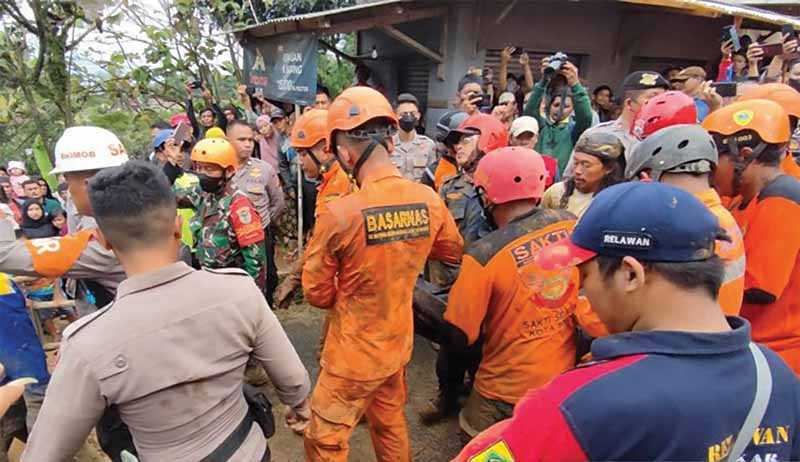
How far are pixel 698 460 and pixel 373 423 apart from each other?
194 centimetres

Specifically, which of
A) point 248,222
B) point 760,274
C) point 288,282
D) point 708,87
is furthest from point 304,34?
point 760,274

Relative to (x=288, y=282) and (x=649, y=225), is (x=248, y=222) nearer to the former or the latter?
(x=288, y=282)

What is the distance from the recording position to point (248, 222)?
11.0 feet

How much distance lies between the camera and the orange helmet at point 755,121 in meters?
2.16

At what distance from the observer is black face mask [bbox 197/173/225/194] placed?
10.9 ft

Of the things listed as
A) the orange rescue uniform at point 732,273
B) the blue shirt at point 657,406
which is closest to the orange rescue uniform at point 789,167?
the orange rescue uniform at point 732,273

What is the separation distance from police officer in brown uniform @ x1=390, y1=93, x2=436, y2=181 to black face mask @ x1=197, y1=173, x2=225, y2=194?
2473mm

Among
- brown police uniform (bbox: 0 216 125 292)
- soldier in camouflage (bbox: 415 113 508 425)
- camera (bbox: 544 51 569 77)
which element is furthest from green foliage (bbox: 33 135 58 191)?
camera (bbox: 544 51 569 77)

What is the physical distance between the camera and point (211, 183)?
11.0 ft

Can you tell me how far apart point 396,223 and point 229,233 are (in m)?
1.64

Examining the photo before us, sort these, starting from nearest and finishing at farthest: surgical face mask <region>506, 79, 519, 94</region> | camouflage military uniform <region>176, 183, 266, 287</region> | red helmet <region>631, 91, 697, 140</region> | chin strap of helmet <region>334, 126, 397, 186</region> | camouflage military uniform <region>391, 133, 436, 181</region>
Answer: chin strap of helmet <region>334, 126, 397, 186</region>
red helmet <region>631, 91, 697, 140</region>
camouflage military uniform <region>176, 183, 266, 287</region>
camouflage military uniform <region>391, 133, 436, 181</region>
surgical face mask <region>506, 79, 519, 94</region>

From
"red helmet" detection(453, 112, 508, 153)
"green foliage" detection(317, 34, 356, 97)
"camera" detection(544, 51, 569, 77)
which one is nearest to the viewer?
"red helmet" detection(453, 112, 508, 153)

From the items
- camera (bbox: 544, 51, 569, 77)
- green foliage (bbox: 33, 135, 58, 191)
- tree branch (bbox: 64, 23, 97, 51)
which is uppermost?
tree branch (bbox: 64, 23, 97, 51)

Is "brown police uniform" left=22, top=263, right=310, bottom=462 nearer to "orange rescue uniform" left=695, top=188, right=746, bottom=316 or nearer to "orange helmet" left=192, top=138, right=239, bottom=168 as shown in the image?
"orange rescue uniform" left=695, top=188, right=746, bottom=316
